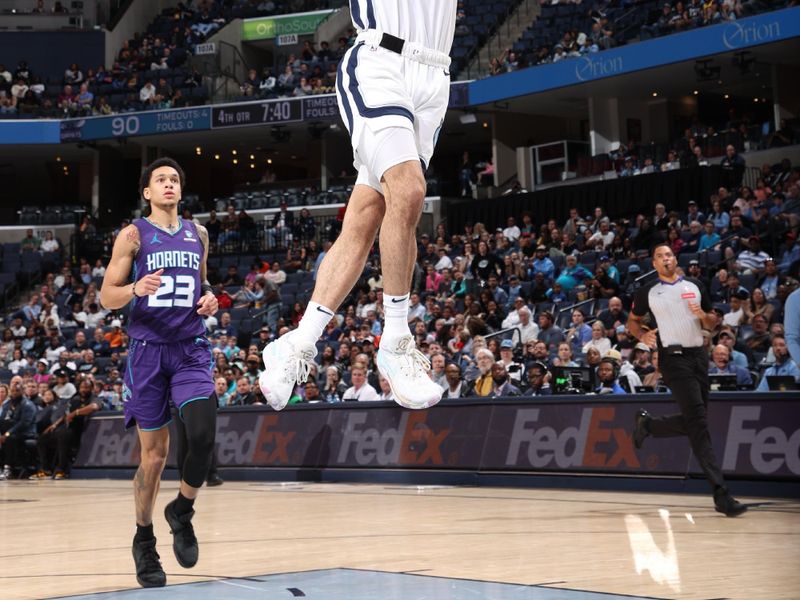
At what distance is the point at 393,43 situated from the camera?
11.9 ft

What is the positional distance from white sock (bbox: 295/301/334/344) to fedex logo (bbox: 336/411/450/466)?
9.63 meters

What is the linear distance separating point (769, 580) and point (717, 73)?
21.4 metres

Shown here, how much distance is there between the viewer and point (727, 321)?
14.4m

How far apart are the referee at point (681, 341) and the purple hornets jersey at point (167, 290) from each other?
4083 mm

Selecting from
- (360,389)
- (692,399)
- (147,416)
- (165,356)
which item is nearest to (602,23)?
(360,389)

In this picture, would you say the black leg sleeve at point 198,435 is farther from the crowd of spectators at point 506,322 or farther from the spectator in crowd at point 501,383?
the spectator in crowd at point 501,383

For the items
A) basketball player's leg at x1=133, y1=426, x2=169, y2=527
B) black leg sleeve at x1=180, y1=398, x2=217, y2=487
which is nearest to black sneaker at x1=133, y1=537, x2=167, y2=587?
basketball player's leg at x1=133, y1=426, x2=169, y2=527

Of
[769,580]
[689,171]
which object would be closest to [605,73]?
[689,171]

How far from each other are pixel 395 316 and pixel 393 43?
2.90 feet

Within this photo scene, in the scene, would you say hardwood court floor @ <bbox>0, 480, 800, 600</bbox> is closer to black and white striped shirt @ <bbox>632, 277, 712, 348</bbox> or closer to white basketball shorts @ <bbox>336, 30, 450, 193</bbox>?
black and white striped shirt @ <bbox>632, 277, 712, 348</bbox>

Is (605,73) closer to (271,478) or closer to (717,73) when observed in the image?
(717,73)

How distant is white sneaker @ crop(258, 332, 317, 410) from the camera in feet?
12.1

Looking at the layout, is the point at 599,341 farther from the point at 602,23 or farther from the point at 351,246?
the point at 602,23

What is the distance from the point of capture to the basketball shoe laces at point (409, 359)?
372cm
